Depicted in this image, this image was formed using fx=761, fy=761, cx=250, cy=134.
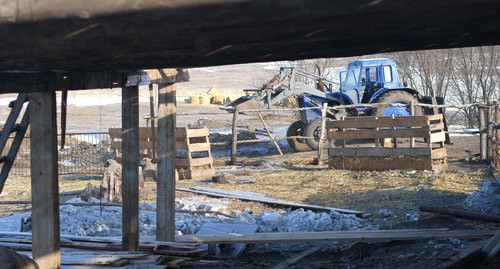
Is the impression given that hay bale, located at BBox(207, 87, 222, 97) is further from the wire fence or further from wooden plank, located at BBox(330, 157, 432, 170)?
wooden plank, located at BBox(330, 157, 432, 170)

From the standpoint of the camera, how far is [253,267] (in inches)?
352

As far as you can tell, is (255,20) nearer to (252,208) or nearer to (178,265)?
(178,265)

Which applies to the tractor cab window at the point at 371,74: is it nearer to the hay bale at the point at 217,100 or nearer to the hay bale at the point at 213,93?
the hay bale at the point at 217,100

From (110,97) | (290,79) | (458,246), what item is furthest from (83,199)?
(110,97)

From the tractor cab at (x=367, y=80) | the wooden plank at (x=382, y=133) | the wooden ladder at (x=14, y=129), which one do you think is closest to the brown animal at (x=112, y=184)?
the wooden plank at (x=382, y=133)

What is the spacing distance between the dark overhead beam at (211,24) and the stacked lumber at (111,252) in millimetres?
3139

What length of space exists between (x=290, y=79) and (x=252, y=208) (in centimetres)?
1265

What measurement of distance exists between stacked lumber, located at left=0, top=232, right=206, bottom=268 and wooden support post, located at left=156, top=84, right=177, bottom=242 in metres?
0.31

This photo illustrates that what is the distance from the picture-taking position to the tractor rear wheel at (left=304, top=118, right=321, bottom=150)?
941 inches

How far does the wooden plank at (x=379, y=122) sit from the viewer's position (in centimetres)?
1894

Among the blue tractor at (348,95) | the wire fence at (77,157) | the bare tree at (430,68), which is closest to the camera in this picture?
the wire fence at (77,157)


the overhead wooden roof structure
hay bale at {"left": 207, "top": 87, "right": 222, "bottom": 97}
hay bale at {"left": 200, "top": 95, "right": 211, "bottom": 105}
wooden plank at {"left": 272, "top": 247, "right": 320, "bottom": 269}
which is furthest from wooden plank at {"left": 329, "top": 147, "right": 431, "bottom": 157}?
hay bale at {"left": 207, "top": 87, "right": 222, "bottom": 97}

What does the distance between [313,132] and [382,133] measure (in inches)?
180

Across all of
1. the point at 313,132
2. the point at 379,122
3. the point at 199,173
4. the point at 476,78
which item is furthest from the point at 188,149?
the point at 476,78
